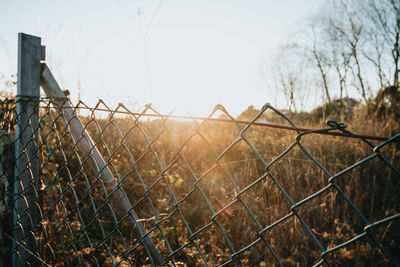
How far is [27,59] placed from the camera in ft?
4.66

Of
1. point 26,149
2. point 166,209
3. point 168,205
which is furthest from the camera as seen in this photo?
point 168,205

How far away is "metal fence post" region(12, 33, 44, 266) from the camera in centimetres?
142

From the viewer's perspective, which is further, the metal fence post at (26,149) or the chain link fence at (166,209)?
the metal fence post at (26,149)

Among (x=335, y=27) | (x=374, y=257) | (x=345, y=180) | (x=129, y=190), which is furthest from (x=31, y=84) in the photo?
(x=335, y=27)

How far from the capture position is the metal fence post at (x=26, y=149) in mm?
1421

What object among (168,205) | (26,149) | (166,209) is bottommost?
(168,205)

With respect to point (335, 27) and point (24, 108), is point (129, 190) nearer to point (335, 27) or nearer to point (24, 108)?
point (24, 108)

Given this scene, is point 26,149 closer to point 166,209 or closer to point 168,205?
point 166,209

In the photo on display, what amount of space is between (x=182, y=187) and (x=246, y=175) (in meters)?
0.77

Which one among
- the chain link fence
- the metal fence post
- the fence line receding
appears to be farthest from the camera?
the metal fence post

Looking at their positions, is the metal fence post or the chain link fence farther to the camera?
the metal fence post

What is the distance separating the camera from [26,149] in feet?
4.79

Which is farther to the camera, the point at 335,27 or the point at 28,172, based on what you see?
the point at 335,27

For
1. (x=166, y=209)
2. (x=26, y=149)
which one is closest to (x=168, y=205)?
(x=166, y=209)
